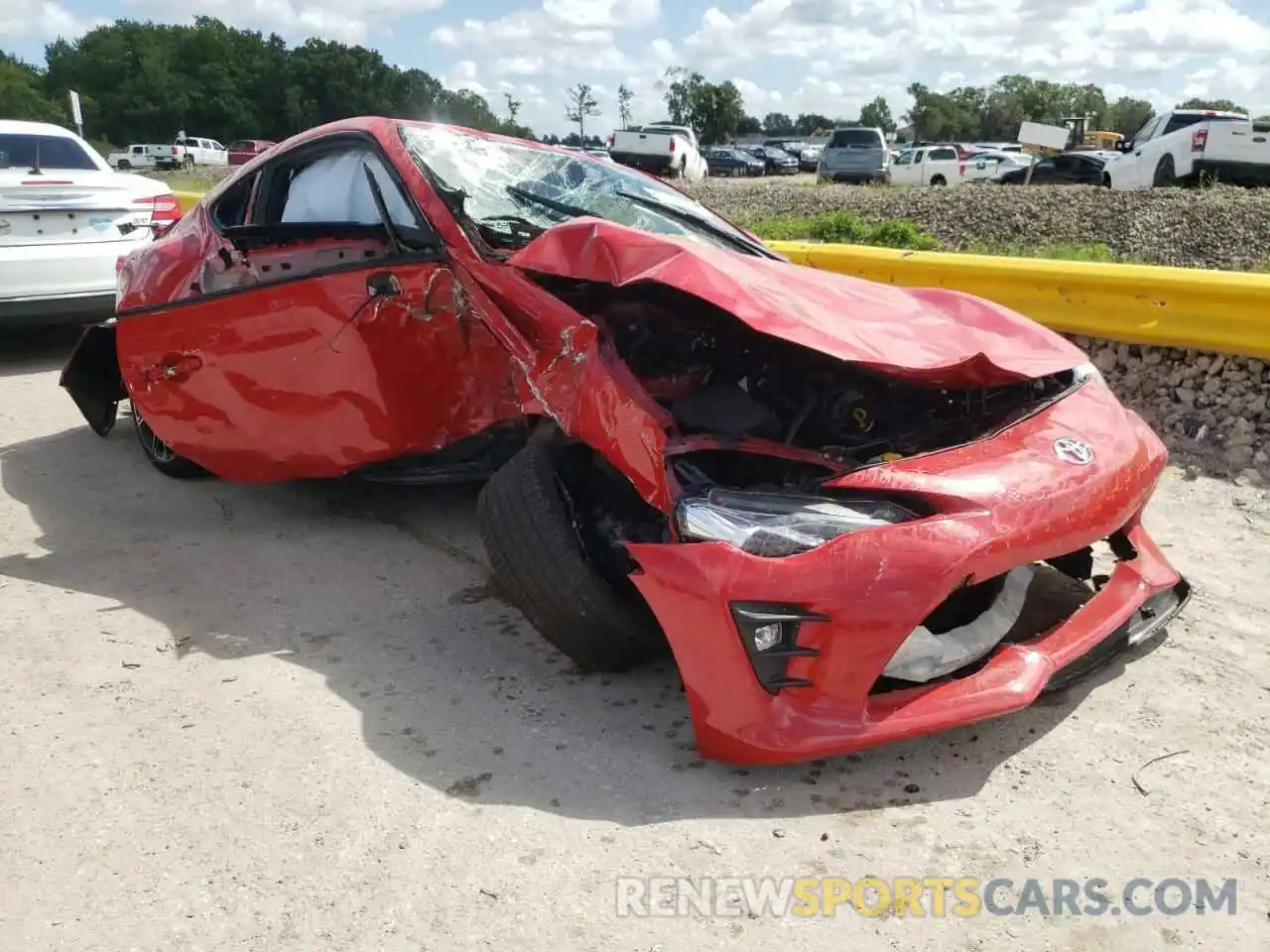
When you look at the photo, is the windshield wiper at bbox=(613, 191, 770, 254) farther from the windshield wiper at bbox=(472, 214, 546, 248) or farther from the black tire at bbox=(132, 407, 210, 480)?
the black tire at bbox=(132, 407, 210, 480)

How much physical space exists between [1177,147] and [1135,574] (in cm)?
1292

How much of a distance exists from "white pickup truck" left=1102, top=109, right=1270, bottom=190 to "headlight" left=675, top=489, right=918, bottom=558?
11.5 m

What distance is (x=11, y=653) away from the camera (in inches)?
129

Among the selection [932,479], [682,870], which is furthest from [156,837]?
[932,479]

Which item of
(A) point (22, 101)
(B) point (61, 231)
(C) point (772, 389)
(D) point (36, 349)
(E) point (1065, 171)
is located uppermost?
(A) point (22, 101)

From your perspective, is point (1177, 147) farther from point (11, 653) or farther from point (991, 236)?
point (11, 653)

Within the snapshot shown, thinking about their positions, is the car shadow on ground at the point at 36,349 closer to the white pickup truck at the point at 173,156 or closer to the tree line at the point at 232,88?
the white pickup truck at the point at 173,156

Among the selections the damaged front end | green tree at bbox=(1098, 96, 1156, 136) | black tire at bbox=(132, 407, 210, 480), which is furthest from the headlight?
green tree at bbox=(1098, 96, 1156, 136)

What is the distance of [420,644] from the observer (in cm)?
333

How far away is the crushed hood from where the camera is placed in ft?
9.29

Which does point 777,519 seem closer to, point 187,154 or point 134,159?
point 187,154

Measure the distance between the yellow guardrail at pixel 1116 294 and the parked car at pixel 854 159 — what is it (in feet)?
69.6

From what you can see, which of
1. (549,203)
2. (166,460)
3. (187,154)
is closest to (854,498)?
(549,203)

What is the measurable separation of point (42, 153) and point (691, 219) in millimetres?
5706
